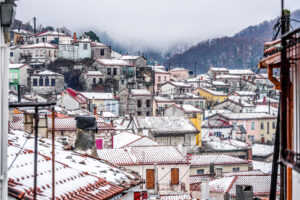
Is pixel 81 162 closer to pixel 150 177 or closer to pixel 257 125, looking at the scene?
pixel 150 177

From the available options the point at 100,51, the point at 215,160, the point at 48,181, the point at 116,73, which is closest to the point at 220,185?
the point at 215,160

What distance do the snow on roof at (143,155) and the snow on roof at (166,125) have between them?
21.9 m

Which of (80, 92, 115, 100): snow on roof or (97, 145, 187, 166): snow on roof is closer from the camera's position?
(97, 145, 187, 166): snow on roof

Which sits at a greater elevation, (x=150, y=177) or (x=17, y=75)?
(x=17, y=75)

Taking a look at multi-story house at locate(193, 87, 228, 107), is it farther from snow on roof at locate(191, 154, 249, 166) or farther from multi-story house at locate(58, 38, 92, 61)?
snow on roof at locate(191, 154, 249, 166)

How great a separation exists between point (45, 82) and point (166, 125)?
35.8m

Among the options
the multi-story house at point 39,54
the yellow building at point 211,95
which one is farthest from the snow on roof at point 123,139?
the yellow building at point 211,95

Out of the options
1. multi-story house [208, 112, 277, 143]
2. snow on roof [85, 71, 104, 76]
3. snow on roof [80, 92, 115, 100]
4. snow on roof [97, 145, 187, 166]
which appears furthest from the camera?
snow on roof [85, 71, 104, 76]

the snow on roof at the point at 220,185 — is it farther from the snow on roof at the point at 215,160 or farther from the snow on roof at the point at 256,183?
the snow on roof at the point at 215,160

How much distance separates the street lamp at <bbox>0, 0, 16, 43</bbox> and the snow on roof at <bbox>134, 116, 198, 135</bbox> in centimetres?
4617

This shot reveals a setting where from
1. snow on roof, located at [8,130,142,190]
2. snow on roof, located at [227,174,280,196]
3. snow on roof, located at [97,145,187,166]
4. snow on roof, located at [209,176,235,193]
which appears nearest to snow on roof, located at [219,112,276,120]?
snow on roof, located at [97,145,187,166]

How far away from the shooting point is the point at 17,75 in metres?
82.6

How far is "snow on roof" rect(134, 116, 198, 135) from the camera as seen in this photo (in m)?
53.4

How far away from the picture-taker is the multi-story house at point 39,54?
298 feet
